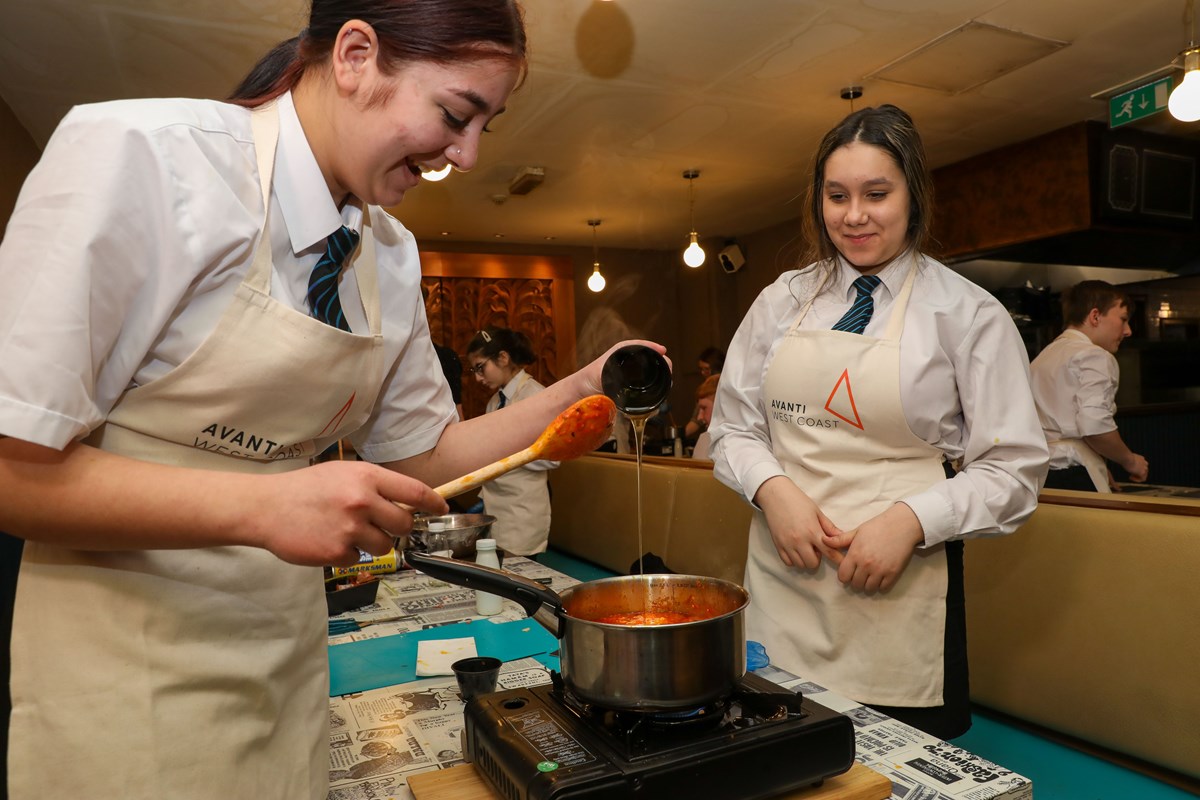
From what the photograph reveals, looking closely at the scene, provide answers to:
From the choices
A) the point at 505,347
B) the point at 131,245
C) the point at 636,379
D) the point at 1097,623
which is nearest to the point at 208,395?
the point at 131,245

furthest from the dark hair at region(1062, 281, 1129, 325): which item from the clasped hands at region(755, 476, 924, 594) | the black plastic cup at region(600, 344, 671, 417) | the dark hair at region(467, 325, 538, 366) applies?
the black plastic cup at region(600, 344, 671, 417)

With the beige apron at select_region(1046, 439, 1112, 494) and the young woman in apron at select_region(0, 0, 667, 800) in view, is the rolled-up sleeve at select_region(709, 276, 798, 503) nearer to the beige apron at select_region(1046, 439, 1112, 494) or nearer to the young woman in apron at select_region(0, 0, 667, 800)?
the young woman in apron at select_region(0, 0, 667, 800)

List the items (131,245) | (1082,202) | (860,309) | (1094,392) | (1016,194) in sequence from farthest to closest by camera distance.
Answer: (1016,194) < (1082,202) < (1094,392) < (860,309) < (131,245)

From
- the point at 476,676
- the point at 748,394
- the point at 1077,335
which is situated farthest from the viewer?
the point at 1077,335

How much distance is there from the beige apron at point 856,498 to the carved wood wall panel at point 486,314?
7227 millimetres

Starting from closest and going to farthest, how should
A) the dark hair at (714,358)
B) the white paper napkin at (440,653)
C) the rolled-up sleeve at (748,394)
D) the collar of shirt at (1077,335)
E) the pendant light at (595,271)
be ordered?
the white paper napkin at (440,653) < the rolled-up sleeve at (748,394) < the collar of shirt at (1077,335) < the dark hair at (714,358) < the pendant light at (595,271)

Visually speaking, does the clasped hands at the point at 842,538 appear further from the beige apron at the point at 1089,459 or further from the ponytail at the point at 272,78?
the beige apron at the point at 1089,459

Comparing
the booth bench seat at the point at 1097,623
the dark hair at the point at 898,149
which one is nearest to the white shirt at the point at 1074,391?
the booth bench seat at the point at 1097,623

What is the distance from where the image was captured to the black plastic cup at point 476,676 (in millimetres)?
1209

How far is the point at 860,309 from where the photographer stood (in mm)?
1644

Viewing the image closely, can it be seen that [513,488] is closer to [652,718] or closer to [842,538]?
[842,538]

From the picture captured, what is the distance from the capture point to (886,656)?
5.07ft

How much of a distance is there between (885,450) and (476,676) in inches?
35.2

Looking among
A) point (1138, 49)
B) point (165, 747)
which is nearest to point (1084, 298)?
point (1138, 49)
